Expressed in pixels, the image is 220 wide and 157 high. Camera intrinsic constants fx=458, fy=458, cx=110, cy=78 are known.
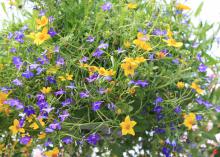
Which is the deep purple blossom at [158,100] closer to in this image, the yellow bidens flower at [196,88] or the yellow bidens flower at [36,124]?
the yellow bidens flower at [196,88]

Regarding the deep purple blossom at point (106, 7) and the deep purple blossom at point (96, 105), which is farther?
the deep purple blossom at point (106, 7)

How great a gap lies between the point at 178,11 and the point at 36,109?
1.89ft

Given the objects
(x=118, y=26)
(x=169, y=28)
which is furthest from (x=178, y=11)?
(x=118, y=26)

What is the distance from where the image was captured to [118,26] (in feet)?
4.65

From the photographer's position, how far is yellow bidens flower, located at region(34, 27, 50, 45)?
4.43ft

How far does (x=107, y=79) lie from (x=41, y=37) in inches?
9.9

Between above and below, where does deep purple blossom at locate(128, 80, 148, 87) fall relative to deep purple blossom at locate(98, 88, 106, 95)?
above

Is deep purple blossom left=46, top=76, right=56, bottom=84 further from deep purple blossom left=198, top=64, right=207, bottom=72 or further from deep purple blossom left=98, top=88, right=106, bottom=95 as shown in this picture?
deep purple blossom left=198, top=64, right=207, bottom=72

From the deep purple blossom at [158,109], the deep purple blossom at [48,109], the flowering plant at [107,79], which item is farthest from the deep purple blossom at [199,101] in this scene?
the deep purple blossom at [48,109]

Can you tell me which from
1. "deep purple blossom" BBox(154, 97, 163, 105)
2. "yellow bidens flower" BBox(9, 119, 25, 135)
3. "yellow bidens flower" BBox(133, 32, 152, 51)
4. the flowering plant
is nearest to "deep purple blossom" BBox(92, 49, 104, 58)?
the flowering plant

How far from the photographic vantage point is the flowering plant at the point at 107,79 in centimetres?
131

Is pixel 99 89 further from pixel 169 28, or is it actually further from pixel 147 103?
pixel 169 28

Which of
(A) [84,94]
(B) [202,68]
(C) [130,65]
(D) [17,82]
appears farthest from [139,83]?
(D) [17,82]

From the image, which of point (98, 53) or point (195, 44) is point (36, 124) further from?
point (195, 44)
